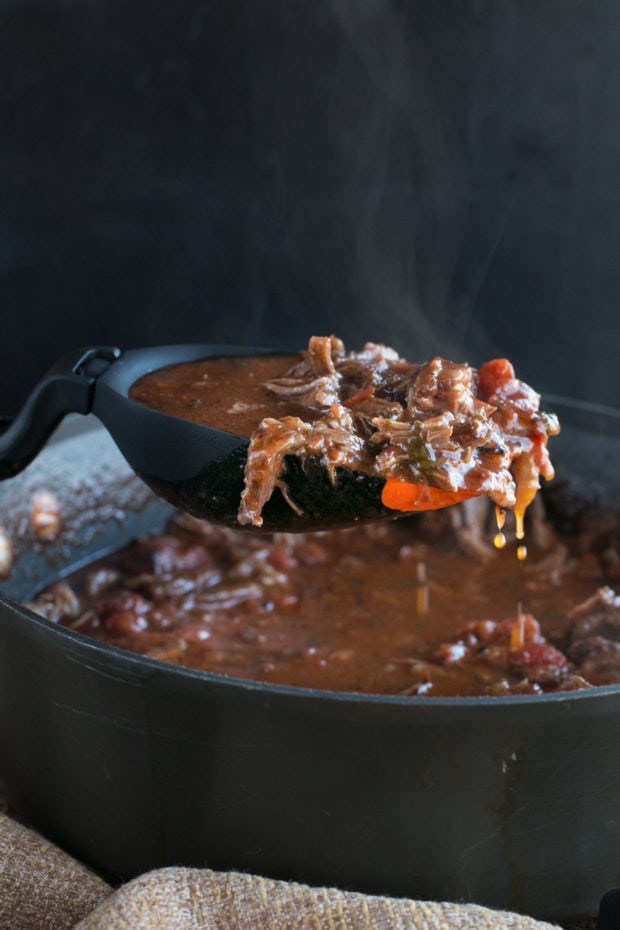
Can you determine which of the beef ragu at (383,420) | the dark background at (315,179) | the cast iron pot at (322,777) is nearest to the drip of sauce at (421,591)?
the beef ragu at (383,420)

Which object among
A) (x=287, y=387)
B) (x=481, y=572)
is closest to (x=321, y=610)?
(x=481, y=572)

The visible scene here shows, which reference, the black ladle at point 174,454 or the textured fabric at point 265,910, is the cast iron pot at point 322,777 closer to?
the textured fabric at point 265,910

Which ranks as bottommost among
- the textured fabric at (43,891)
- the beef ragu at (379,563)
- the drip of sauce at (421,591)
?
the textured fabric at (43,891)

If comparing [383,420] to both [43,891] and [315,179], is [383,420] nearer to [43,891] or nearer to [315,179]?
[43,891]

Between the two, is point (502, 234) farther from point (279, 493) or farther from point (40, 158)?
point (279, 493)

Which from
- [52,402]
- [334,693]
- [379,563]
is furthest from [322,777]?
[379,563]

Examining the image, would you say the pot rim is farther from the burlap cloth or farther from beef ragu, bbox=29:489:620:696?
beef ragu, bbox=29:489:620:696
